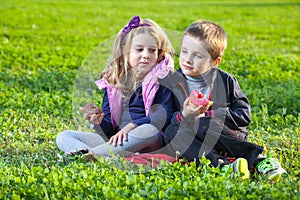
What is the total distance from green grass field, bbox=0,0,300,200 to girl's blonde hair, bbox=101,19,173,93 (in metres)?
0.87

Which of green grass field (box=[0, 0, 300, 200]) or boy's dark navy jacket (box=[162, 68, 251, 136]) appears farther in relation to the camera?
boy's dark navy jacket (box=[162, 68, 251, 136])

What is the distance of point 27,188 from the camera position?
4.17 meters

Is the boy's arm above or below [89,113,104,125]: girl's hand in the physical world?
above

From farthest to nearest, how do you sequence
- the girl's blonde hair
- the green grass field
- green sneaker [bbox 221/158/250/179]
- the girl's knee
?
the girl's blonde hair, the girl's knee, green sneaker [bbox 221/158/250/179], the green grass field

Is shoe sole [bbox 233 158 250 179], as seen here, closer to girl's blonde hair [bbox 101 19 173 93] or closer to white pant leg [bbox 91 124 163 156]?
white pant leg [bbox 91 124 163 156]

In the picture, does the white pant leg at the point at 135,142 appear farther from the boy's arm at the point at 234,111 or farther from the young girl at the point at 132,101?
the boy's arm at the point at 234,111

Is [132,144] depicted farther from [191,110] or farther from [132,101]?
[191,110]

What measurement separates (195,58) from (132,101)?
839 mm

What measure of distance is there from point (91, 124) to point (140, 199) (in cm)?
182

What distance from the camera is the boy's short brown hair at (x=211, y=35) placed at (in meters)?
5.06

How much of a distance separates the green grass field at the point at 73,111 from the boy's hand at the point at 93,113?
452mm

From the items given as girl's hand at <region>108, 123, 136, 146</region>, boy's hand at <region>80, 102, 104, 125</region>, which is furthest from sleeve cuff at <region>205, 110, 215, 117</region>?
boy's hand at <region>80, 102, 104, 125</region>

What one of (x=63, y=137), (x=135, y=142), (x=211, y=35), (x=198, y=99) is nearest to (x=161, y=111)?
(x=135, y=142)

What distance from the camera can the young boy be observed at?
4.85 meters
